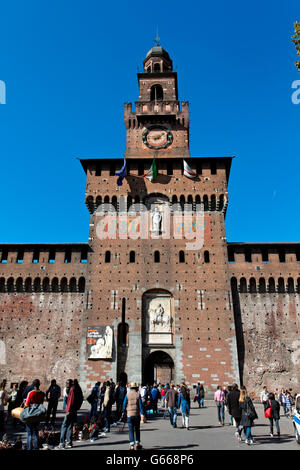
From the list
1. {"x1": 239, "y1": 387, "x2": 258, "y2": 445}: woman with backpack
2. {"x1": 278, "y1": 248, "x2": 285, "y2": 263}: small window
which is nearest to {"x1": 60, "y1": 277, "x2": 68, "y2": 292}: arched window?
{"x1": 278, "y1": 248, "x2": 285, "y2": 263}: small window

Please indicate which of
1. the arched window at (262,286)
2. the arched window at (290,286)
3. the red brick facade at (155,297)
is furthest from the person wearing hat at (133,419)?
the arched window at (290,286)

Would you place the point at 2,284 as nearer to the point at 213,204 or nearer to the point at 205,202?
the point at 205,202

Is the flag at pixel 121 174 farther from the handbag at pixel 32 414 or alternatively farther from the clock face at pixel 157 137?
the handbag at pixel 32 414

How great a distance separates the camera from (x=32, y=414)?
6727 millimetres

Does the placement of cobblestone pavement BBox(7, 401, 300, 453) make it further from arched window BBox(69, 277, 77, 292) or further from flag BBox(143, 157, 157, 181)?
→ flag BBox(143, 157, 157, 181)

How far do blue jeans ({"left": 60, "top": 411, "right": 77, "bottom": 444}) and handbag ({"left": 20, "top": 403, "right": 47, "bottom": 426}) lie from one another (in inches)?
37.8

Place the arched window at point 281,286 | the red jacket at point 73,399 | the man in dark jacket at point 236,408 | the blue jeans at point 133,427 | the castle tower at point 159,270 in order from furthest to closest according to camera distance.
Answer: the arched window at point 281,286 < the castle tower at point 159,270 < the man in dark jacket at point 236,408 < the red jacket at point 73,399 < the blue jeans at point 133,427

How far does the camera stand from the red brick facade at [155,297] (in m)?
22.1

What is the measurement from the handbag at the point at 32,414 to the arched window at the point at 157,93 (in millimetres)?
30020

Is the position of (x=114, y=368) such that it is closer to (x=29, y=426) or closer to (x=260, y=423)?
(x=260, y=423)

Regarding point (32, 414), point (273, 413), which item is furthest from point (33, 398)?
point (273, 413)

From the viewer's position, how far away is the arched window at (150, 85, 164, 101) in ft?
107
